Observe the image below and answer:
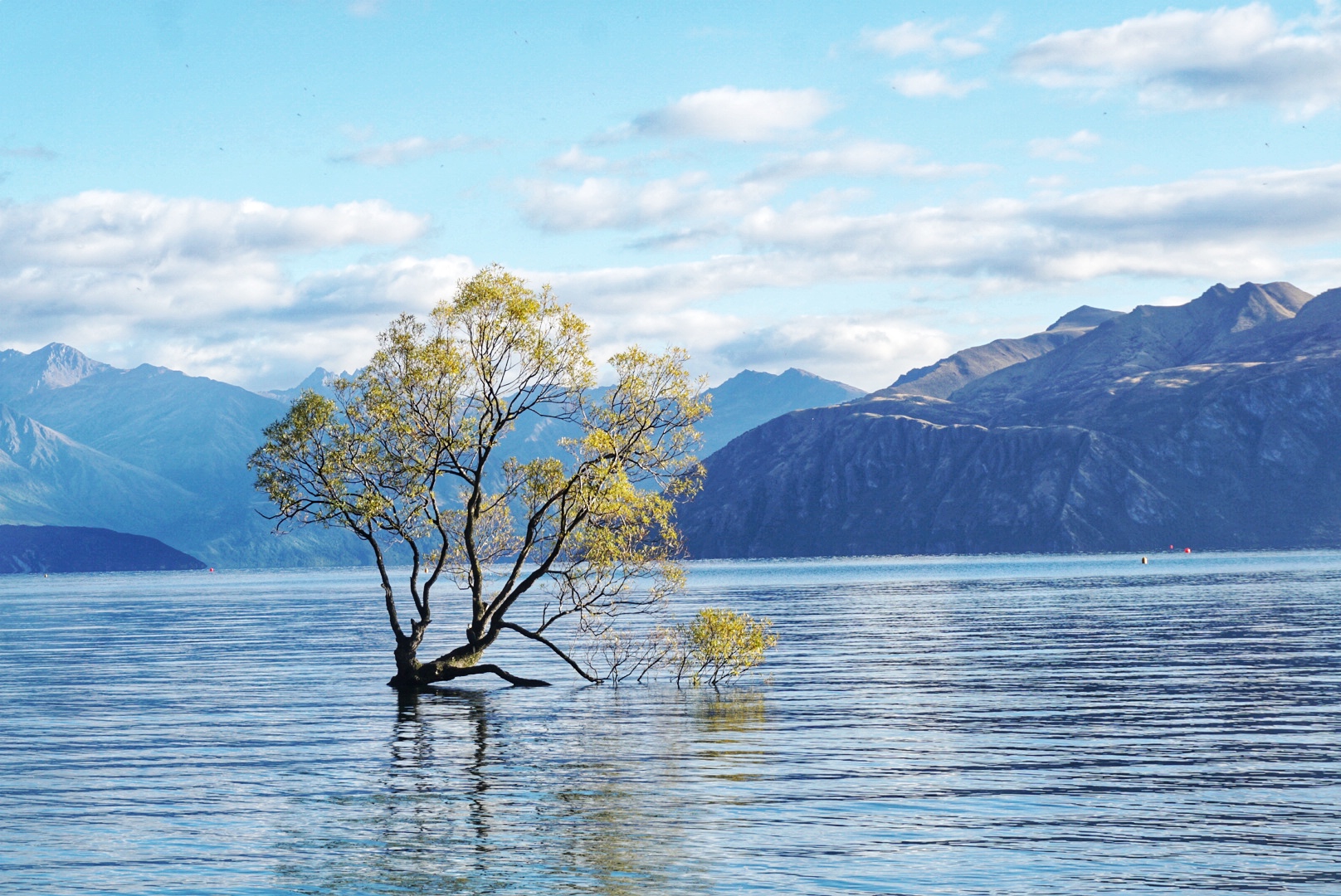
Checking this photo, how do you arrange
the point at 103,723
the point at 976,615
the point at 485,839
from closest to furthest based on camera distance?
the point at 485,839 < the point at 103,723 < the point at 976,615

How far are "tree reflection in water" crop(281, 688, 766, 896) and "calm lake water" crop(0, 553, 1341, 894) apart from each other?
130mm

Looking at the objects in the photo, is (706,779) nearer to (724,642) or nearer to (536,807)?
(536,807)

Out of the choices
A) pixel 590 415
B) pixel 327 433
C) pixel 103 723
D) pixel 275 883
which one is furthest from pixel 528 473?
pixel 275 883

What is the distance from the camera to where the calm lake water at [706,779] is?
2681 cm

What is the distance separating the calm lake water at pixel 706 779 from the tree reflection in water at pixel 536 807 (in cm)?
13

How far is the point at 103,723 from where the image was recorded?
54.5 m

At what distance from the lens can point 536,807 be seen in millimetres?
34031

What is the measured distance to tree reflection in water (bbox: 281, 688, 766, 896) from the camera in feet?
87.4

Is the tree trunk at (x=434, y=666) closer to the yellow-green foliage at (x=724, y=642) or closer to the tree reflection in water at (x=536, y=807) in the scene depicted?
the tree reflection in water at (x=536, y=807)

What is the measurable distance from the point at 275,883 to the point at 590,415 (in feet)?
111

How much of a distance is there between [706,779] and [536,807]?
5.87 metres

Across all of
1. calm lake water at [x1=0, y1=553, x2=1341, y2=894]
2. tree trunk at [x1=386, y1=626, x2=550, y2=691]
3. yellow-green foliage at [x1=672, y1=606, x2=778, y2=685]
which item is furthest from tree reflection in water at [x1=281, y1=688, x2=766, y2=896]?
yellow-green foliage at [x1=672, y1=606, x2=778, y2=685]

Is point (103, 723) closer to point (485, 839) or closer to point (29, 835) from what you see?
point (29, 835)

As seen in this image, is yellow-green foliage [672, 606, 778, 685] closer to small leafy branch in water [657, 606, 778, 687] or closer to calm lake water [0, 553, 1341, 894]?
small leafy branch in water [657, 606, 778, 687]
